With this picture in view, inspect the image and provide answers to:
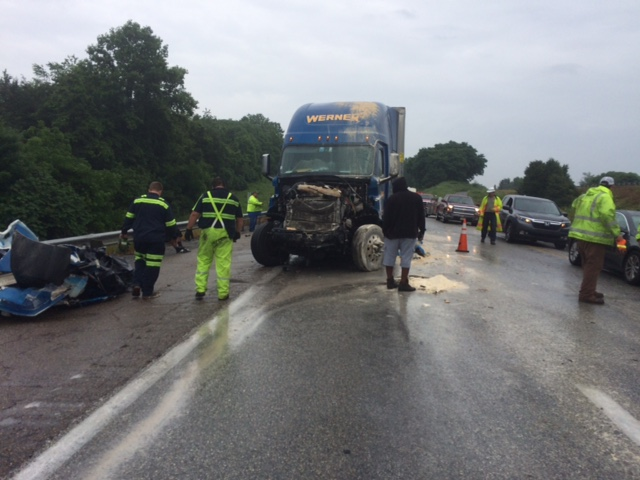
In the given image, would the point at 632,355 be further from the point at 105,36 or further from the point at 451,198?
the point at 105,36

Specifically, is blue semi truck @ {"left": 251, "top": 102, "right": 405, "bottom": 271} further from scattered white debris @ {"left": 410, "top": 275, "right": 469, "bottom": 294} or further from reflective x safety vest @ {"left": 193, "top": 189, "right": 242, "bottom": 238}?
reflective x safety vest @ {"left": 193, "top": 189, "right": 242, "bottom": 238}

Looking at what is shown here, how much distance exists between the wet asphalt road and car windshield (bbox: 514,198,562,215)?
463 inches

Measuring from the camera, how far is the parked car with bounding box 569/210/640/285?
35.4 ft

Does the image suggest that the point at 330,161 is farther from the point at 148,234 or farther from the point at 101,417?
the point at 101,417

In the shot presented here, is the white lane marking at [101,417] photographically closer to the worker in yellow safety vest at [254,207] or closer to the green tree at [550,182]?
the worker in yellow safety vest at [254,207]

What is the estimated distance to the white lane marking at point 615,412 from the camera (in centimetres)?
381

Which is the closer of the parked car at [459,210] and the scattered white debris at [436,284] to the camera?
the scattered white debris at [436,284]

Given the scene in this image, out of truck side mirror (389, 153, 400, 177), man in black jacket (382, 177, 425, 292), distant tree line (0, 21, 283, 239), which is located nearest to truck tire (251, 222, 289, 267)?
truck side mirror (389, 153, 400, 177)

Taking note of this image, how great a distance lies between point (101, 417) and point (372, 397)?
1.98 m

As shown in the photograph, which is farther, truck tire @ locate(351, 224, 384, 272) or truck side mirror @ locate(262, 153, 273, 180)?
truck side mirror @ locate(262, 153, 273, 180)

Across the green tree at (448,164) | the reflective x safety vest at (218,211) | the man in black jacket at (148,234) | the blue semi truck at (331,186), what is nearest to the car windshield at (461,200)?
A: the blue semi truck at (331,186)

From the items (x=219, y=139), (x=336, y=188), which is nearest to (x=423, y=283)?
(x=336, y=188)

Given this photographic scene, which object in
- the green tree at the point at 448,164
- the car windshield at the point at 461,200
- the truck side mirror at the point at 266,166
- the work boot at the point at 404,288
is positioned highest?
the green tree at the point at 448,164

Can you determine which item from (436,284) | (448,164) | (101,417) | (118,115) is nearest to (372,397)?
(101,417)
